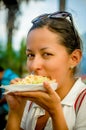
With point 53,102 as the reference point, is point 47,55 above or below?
above

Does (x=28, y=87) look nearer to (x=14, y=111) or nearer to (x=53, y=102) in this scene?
(x=53, y=102)

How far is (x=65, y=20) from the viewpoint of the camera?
243cm

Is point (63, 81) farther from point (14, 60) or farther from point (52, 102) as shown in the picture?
point (14, 60)

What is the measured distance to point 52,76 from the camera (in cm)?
220

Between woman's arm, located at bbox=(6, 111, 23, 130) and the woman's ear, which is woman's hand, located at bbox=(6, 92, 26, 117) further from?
the woman's ear

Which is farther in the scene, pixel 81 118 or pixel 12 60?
pixel 12 60

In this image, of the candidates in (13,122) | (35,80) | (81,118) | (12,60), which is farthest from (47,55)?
(12,60)

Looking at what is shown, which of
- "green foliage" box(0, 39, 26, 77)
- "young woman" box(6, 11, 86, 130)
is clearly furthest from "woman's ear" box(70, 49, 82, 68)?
"green foliage" box(0, 39, 26, 77)

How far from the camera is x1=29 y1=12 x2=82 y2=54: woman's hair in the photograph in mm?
2342

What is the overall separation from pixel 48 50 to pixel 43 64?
4.1 inches

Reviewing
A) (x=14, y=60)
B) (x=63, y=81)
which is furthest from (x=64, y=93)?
(x=14, y=60)

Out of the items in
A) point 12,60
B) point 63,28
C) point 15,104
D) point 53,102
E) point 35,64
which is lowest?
point 12,60

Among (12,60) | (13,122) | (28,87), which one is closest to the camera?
(28,87)

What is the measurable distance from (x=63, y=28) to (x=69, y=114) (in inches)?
24.8
